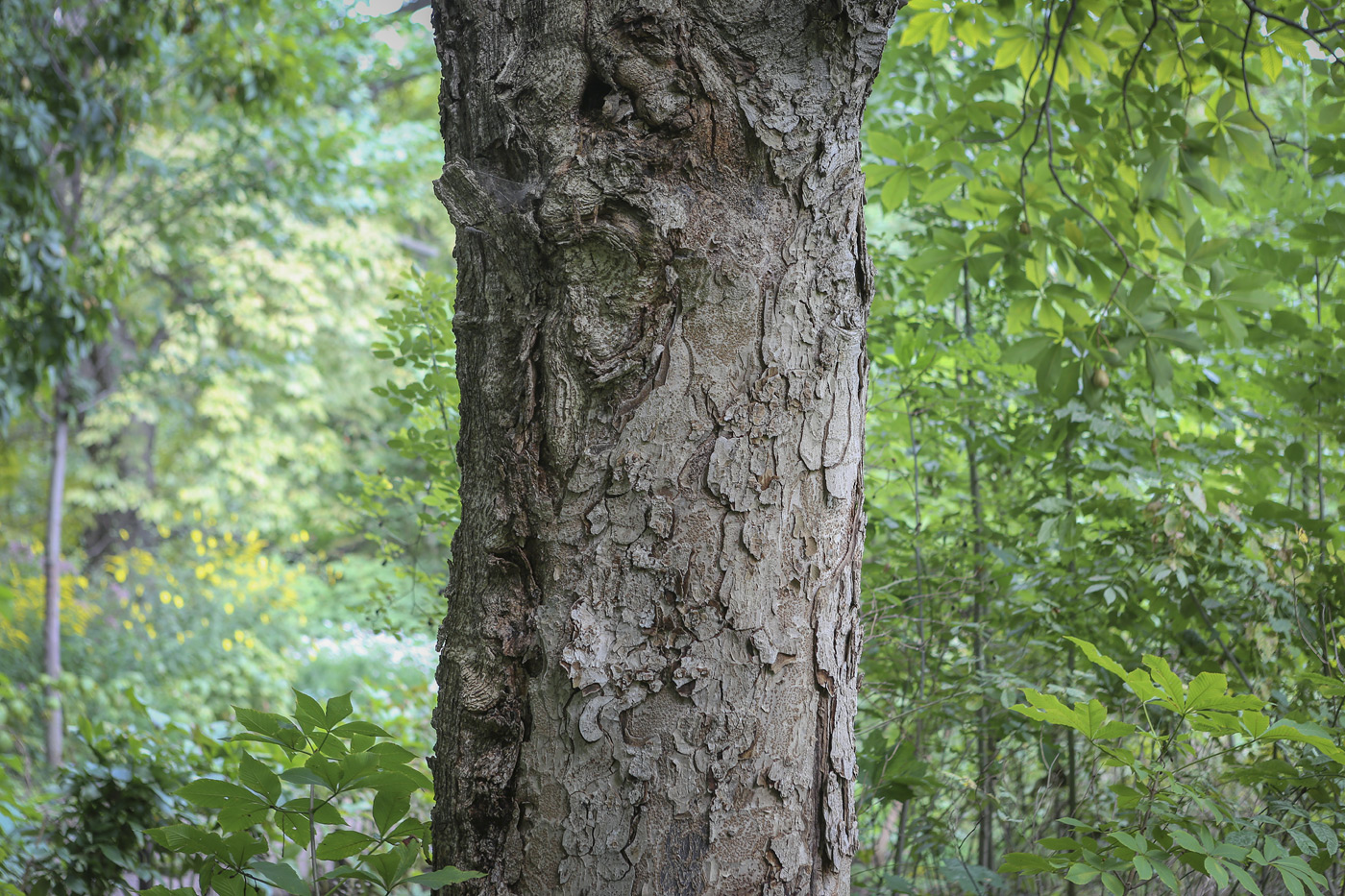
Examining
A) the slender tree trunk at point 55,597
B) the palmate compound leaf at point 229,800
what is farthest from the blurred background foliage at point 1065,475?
the slender tree trunk at point 55,597

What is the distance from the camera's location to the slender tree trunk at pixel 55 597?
4680 millimetres

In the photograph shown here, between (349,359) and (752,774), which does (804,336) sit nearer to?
(752,774)

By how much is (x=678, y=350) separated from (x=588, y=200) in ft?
0.69

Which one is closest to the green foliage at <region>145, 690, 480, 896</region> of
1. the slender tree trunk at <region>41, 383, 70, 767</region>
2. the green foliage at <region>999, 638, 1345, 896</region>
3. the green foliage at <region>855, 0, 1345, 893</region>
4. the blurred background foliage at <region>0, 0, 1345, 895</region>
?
the blurred background foliage at <region>0, 0, 1345, 895</region>

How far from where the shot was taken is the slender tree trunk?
15.4 ft

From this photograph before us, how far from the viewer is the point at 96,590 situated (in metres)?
6.75

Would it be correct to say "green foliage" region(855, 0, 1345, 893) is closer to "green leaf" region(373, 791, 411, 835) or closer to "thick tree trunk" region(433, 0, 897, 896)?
"thick tree trunk" region(433, 0, 897, 896)

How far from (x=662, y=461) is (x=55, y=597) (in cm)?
556

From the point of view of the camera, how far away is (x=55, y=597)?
496 centimetres

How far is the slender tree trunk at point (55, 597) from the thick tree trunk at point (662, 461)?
484 cm

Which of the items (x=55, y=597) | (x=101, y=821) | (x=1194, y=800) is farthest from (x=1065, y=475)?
(x=55, y=597)

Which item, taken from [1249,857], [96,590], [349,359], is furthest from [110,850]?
[349,359]

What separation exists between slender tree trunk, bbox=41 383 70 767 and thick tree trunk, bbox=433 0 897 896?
484 cm

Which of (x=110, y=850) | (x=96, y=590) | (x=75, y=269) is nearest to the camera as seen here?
(x=110, y=850)
